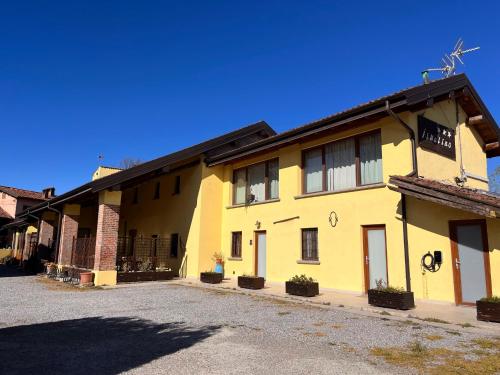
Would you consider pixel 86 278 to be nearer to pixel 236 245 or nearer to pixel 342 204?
pixel 236 245

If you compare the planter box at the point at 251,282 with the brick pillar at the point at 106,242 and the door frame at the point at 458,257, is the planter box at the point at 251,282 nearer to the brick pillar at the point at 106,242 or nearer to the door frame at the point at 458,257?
the brick pillar at the point at 106,242

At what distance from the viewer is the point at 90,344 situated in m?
6.60

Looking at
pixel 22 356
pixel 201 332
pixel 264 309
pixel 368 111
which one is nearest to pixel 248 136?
pixel 368 111

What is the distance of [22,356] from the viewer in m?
5.82

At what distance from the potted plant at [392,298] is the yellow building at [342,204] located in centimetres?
123

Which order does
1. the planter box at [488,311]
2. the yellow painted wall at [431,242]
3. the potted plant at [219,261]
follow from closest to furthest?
the planter box at [488,311], the yellow painted wall at [431,242], the potted plant at [219,261]

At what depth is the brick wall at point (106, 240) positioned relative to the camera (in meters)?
15.4

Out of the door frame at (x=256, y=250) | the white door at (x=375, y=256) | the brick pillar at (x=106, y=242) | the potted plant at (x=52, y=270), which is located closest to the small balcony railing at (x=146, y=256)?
the brick pillar at (x=106, y=242)

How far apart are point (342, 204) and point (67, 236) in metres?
14.5

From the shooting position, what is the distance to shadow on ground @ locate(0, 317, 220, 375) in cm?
538

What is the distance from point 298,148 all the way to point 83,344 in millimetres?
11067

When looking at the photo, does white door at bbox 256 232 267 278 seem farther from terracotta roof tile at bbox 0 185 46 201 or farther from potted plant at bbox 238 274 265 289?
terracotta roof tile at bbox 0 185 46 201

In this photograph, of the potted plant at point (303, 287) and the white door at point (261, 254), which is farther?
the white door at point (261, 254)

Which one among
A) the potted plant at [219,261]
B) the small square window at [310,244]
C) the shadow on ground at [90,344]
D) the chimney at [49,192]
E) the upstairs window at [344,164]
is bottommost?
the shadow on ground at [90,344]
